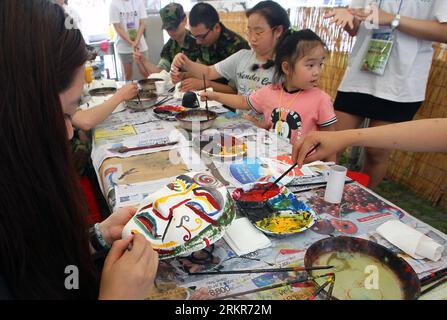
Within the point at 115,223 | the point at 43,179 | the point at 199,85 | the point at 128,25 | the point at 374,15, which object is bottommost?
the point at 115,223

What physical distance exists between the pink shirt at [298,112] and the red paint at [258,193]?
2.04 ft

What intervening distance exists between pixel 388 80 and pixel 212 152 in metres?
1.21

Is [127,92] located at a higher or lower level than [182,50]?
lower

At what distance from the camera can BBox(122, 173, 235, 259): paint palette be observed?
2.43ft

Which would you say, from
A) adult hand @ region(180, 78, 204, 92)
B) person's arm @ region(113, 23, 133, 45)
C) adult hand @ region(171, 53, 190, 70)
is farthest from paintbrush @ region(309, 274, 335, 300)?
person's arm @ region(113, 23, 133, 45)

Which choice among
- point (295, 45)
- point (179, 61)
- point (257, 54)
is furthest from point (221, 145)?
point (179, 61)

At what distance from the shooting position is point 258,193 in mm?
1013

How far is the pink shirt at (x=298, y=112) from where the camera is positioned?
161 cm

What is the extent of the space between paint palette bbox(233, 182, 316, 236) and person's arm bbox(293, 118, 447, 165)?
0.17m

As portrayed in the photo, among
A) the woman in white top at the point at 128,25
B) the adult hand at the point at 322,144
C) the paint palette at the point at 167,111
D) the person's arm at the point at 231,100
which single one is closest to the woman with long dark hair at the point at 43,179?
the adult hand at the point at 322,144

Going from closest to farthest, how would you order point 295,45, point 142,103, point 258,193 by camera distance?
point 258,193 → point 295,45 → point 142,103

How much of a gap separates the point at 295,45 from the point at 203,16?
3.60 feet

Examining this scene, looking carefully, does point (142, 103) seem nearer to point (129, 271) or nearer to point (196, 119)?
point (196, 119)
